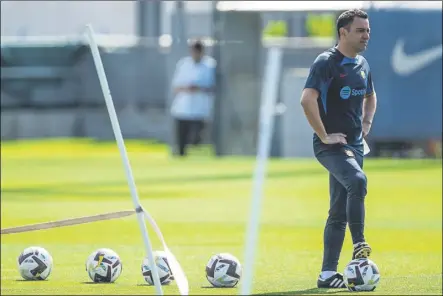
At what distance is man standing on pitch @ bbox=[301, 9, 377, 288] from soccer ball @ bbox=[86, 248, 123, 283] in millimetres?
1491

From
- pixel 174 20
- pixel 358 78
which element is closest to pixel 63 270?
pixel 358 78

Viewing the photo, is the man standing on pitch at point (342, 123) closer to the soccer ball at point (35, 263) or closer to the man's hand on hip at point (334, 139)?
the man's hand on hip at point (334, 139)

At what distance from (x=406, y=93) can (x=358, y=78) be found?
58.1ft

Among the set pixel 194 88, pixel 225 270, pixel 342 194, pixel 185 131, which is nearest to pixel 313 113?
pixel 342 194

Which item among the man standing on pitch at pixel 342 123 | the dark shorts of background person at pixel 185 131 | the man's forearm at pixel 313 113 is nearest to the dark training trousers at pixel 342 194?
the man standing on pitch at pixel 342 123

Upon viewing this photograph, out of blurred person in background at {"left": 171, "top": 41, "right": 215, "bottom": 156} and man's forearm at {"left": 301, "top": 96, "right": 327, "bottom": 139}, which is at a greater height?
man's forearm at {"left": 301, "top": 96, "right": 327, "bottom": 139}

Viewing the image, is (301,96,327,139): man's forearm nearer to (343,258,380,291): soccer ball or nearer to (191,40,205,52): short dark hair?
(343,258,380,291): soccer ball

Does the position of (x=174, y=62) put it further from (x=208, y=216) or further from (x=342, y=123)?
(x=342, y=123)

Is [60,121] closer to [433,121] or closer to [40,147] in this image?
[40,147]

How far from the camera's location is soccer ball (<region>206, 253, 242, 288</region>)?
34.3 feet

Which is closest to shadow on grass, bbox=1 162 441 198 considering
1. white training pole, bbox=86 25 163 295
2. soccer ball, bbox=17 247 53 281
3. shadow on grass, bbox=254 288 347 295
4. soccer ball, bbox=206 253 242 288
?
soccer ball, bbox=17 247 53 281

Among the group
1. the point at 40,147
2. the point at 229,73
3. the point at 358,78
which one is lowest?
the point at 40,147

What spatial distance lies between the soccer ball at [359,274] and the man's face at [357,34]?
1449 millimetres

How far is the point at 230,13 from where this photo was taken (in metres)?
29.3
